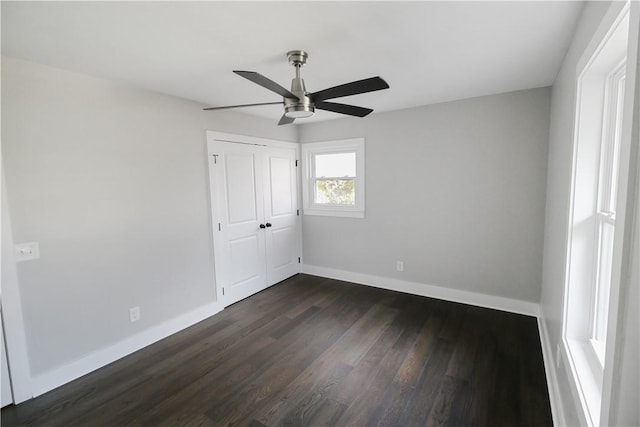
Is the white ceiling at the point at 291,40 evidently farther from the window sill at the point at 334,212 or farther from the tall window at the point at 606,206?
the window sill at the point at 334,212

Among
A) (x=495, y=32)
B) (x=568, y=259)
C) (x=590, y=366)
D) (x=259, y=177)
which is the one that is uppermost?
(x=495, y=32)

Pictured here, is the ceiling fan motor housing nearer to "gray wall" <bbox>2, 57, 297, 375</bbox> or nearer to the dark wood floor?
"gray wall" <bbox>2, 57, 297, 375</bbox>

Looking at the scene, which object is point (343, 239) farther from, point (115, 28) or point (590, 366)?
point (115, 28)

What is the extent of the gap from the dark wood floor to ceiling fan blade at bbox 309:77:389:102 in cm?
205

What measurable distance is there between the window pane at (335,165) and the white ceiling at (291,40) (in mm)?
1630

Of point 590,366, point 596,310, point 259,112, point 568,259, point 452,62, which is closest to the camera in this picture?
point 590,366

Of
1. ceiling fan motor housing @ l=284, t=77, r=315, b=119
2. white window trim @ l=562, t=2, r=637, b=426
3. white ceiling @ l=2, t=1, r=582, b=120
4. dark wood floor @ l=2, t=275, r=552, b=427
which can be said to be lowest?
dark wood floor @ l=2, t=275, r=552, b=427

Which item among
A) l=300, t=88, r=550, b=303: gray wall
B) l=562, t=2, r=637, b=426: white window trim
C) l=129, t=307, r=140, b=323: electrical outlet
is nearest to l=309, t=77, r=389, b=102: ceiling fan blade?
l=562, t=2, r=637, b=426: white window trim

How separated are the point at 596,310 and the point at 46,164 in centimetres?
364

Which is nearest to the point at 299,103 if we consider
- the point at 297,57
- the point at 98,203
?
the point at 297,57

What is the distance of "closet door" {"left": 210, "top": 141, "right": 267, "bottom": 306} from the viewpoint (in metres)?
3.43

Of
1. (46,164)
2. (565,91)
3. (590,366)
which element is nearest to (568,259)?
(590,366)

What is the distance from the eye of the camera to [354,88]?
180cm

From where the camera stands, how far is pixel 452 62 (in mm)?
2264
